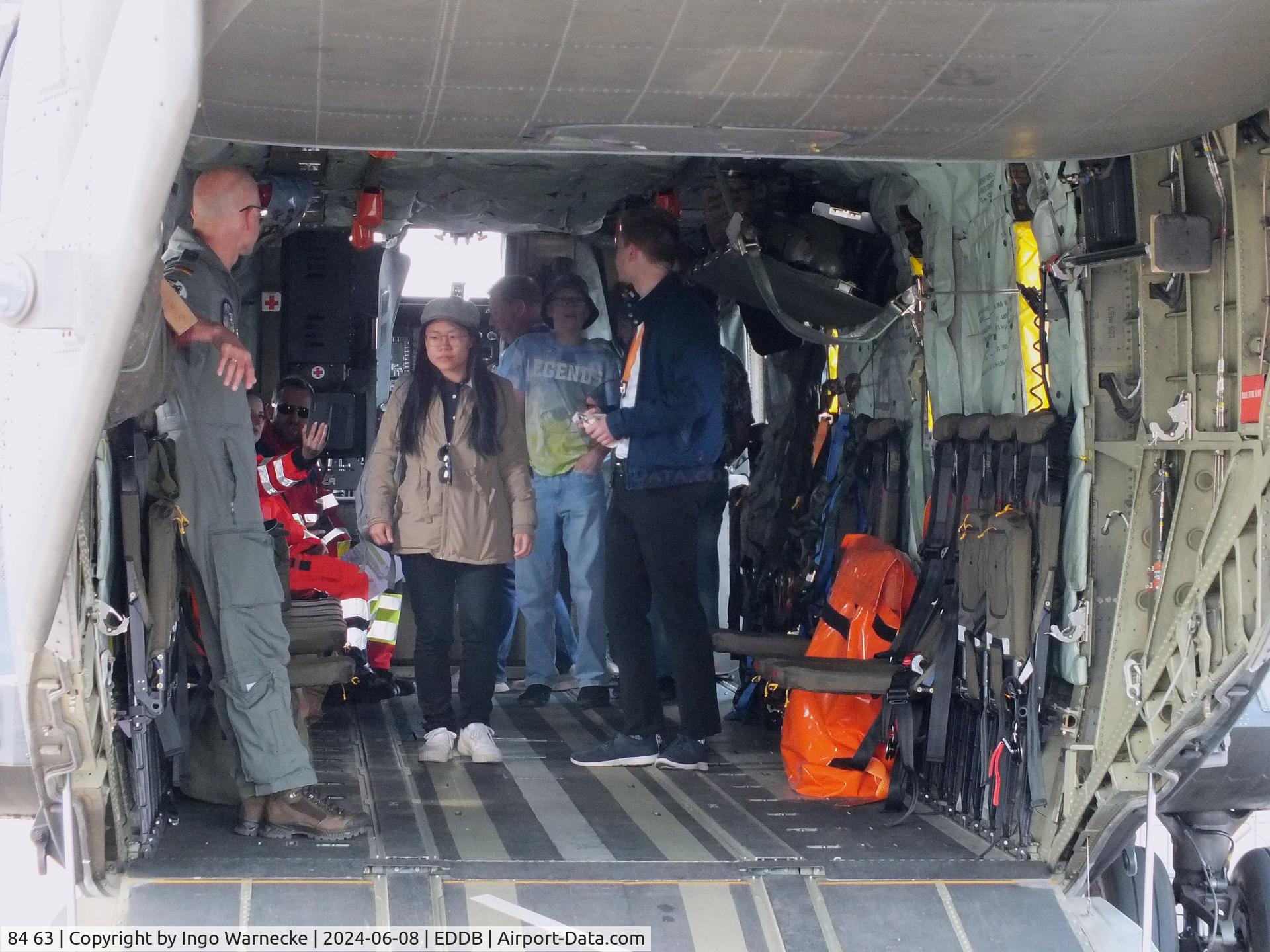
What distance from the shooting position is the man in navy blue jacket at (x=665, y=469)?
5.09 m

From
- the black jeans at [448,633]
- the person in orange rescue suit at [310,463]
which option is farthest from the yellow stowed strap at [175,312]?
the person in orange rescue suit at [310,463]

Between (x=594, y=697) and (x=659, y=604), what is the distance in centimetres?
157

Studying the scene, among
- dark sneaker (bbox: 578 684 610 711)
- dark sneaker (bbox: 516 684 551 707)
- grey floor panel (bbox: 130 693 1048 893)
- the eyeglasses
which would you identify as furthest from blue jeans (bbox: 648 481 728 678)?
the eyeglasses

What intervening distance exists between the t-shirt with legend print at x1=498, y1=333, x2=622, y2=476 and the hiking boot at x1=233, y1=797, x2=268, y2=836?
2946 millimetres

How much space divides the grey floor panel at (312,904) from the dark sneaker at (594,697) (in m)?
2.99

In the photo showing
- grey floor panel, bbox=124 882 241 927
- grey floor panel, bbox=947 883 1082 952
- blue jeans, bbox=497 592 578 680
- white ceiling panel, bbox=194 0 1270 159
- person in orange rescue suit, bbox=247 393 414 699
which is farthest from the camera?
blue jeans, bbox=497 592 578 680

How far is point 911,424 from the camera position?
5.61 meters

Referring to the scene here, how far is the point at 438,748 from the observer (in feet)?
17.0

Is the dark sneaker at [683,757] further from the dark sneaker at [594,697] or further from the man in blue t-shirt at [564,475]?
the man in blue t-shirt at [564,475]

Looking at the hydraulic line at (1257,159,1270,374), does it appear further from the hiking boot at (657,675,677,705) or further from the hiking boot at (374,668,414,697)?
the hiking boot at (374,668,414,697)

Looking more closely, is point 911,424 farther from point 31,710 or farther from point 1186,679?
point 31,710

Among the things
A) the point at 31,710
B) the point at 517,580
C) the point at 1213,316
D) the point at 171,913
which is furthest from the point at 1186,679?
the point at 517,580

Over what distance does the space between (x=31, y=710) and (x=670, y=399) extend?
8.28 ft

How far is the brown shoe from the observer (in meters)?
4.02
